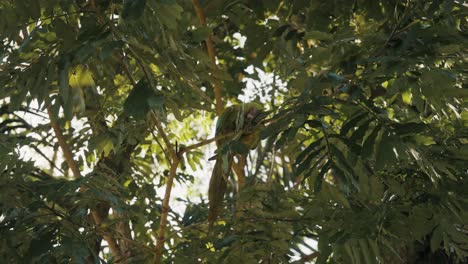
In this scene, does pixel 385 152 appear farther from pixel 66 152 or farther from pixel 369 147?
pixel 66 152

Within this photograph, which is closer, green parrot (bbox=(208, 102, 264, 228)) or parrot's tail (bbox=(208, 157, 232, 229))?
green parrot (bbox=(208, 102, 264, 228))

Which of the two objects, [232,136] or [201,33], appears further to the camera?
[232,136]

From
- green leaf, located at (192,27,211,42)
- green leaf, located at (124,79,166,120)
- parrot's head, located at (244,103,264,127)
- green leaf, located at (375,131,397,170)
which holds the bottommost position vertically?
green leaf, located at (375,131,397,170)

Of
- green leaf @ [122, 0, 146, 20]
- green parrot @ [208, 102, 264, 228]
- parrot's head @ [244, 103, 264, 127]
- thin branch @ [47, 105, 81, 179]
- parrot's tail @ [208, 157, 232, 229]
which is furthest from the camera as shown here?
thin branch @ [47, 105, 81, 179]

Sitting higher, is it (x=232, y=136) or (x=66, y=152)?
(x=66, y=152)

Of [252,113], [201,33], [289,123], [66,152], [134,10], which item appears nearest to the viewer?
[134,10]

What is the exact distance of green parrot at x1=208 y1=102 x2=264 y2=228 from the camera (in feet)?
5.19

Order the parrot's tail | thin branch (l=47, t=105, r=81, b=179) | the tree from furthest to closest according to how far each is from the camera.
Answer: thin branch (l=47, t=105, r=81, b=179) < the parrot's tail < the tree

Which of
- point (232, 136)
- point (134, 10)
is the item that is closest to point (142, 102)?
point (134, 10)

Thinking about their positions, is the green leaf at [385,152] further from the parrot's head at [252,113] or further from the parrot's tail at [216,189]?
the parrot's tail at [216,189]

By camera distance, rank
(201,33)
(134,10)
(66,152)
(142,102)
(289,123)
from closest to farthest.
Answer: (134,10), (142,102), (289,123), (201,33), (66,152)

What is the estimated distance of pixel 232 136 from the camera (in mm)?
1799

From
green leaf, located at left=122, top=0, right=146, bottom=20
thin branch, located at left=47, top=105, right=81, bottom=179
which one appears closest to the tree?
green leaf, located at left=122, top=0, right=146, bottom=20

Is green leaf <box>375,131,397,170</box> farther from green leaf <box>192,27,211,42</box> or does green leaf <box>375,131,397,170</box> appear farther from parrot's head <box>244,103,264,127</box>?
green leaf <box>192,27,211,42</box>
